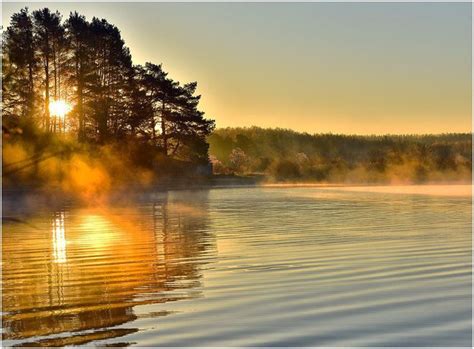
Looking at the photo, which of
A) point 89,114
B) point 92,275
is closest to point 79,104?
point 89,114

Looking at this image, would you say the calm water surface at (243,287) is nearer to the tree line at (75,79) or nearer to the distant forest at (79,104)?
the distant forest at (79,104)

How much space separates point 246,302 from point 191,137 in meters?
62.1

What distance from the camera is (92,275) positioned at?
11352mm

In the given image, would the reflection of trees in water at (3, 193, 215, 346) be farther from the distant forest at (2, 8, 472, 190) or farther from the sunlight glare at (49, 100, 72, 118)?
the sunlight glare at (49, 100, 72, 118)

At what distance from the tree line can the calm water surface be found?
42.5 m

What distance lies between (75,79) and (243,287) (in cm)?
5345

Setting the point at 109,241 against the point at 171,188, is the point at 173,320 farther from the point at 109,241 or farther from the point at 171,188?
the point at 171,188

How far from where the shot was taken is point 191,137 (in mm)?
70375

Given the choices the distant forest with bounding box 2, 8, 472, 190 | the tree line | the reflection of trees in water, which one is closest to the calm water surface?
the reflection of trees in water

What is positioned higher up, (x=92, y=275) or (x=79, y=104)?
(x=79, y=104)

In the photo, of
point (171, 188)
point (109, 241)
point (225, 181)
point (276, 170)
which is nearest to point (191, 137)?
point (225, 181)

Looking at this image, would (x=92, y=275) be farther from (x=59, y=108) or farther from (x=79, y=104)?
(x=59, y=108)

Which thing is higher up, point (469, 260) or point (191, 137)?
point (191, 137)

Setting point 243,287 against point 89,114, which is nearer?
point 243,287
